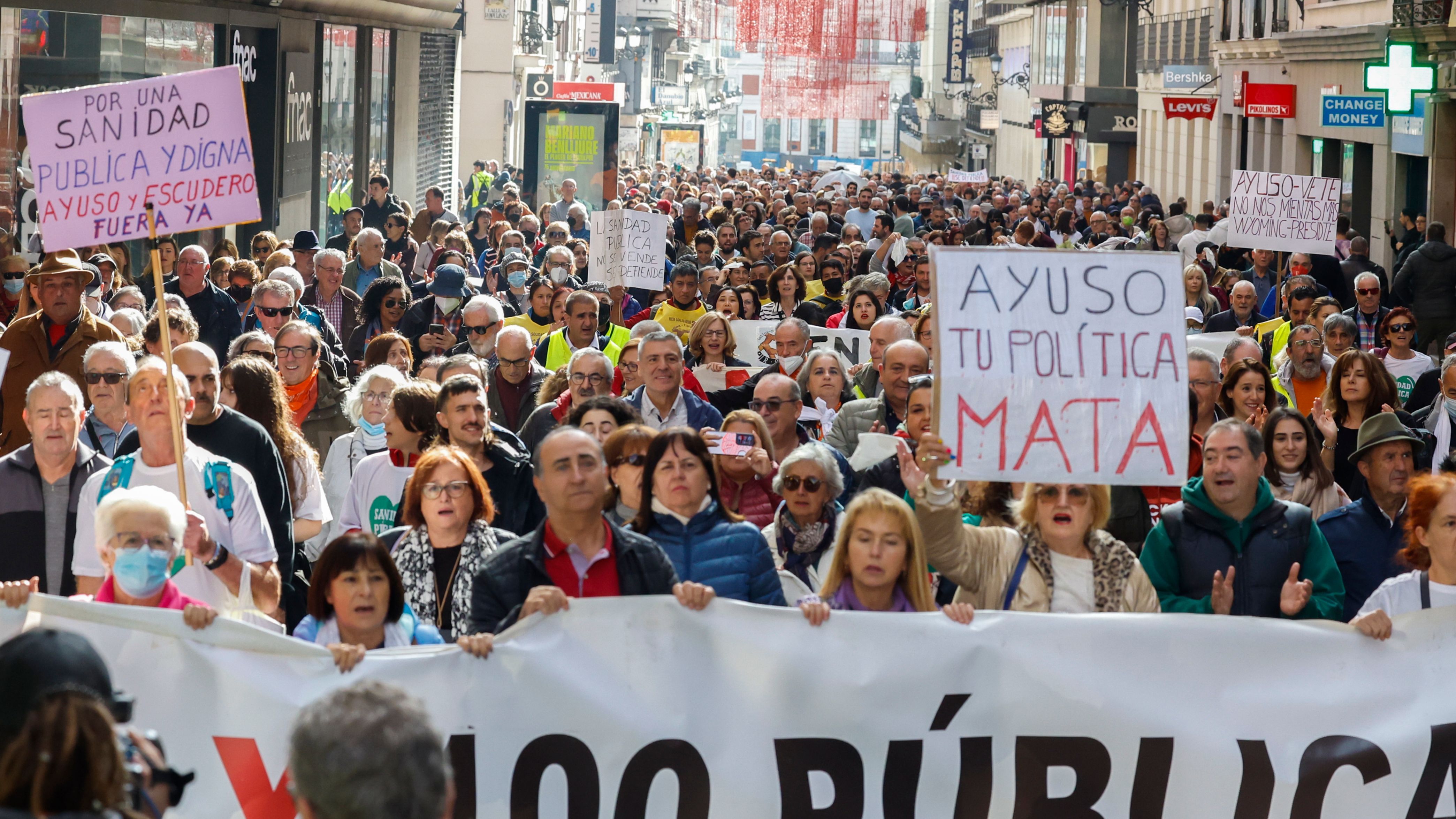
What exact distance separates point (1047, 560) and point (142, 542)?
256 centimetres

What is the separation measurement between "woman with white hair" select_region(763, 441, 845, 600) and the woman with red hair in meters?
1.74

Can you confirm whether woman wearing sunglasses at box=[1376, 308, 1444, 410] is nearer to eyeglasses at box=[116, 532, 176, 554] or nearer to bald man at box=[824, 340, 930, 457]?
bald man at box=[824, 340, 930, 457]

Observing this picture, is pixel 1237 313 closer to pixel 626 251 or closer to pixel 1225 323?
pixel 1225 323

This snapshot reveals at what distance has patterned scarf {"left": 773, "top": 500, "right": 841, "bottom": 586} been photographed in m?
6.48

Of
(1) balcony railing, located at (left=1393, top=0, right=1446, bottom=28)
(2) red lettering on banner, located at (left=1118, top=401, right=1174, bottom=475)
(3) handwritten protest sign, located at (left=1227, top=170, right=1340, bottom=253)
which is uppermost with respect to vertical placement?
(1) balcony railing, located at (left=1393, top=0, right=1446, bottom=28)

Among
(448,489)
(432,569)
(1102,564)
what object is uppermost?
(448,489)

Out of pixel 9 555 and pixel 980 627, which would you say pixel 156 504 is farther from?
pixel 980 627

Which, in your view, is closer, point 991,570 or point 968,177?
point 991,570

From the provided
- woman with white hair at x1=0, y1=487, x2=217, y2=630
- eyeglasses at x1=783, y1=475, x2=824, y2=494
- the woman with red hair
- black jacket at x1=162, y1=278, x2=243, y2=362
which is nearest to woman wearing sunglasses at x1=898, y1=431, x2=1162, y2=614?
the woman with red hair

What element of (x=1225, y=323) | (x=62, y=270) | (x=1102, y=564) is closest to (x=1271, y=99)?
(x=1225, y=323)

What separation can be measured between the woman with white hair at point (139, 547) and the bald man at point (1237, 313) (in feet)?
31.5

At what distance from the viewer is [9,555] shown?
619cm

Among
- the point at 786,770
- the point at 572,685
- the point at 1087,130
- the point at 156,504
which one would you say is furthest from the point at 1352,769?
the point at 1087,130

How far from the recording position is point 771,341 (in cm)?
1234
